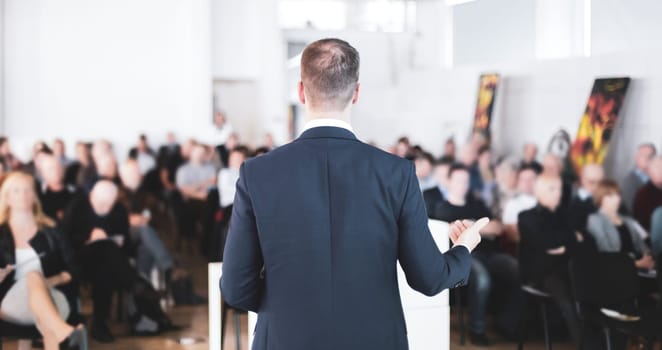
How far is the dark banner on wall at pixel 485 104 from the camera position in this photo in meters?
11.8

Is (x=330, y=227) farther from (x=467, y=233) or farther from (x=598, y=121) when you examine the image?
(x=598, y=121)

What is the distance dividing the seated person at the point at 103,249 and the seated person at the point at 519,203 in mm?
2917

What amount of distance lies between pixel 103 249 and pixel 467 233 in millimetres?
4634

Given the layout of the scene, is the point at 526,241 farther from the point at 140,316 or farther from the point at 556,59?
the point at 556,59

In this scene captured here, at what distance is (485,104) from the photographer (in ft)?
39.3

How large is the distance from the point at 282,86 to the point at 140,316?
9275 mm

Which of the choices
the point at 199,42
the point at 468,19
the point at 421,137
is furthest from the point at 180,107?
the point at 468,19

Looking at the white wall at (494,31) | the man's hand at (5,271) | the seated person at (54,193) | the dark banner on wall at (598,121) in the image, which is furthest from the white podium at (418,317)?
the white wall at (494,31)

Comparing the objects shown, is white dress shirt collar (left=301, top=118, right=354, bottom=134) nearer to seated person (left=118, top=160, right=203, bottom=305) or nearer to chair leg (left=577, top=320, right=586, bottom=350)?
chair leg (left=577, top=320, right=586, bottom=350)

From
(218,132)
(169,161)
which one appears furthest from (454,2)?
(169,161)

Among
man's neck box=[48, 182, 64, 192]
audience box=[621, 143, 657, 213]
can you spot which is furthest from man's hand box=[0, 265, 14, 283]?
audience box=[621, 143, 657, 213]

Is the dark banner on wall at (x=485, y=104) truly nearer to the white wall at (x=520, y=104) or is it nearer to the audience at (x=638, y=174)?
the white wall at (x=520, y=104)

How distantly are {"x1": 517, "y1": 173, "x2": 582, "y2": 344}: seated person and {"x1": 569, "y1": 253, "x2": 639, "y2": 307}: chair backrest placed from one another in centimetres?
29

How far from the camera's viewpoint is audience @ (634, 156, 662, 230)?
743 cm
